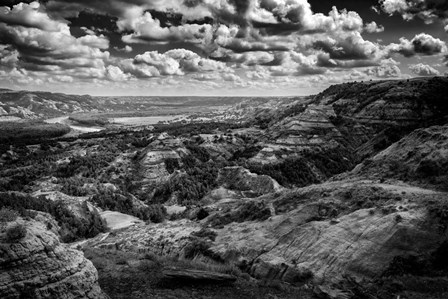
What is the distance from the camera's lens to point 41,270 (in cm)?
1864

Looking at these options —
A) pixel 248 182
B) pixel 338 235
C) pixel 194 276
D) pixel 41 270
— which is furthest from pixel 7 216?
pixel 248 182

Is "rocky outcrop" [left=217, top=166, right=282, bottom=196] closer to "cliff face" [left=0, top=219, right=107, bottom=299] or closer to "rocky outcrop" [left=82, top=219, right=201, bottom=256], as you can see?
"rocky outcrop" [left=82, top=219, right=201, bottom=256]

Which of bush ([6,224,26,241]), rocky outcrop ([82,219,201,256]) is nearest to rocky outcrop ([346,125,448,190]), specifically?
rocky outcrop ([82,219,201,256])

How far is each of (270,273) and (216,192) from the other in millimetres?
97266

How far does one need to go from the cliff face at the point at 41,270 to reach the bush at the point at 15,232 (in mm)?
205

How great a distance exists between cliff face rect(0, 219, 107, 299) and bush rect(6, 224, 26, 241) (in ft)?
0.67

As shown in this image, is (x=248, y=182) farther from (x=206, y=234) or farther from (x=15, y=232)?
(x=15, y=232)

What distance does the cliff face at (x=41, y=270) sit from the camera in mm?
17719

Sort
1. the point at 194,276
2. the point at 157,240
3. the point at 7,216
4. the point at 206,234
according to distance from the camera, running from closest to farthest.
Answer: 1. the point at 7,216
2. the point at 194,276
3. the point at 206,234
4. the point at 157,240

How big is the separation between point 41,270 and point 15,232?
8.20 ft

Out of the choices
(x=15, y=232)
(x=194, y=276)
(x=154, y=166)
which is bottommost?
(x=154, y=166)

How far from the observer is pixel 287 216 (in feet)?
136

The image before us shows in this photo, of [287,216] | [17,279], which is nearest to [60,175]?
[287,216]

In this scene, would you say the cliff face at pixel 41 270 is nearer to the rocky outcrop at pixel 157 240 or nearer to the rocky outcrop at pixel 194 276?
the rocky outcrop at pixel 194 276
